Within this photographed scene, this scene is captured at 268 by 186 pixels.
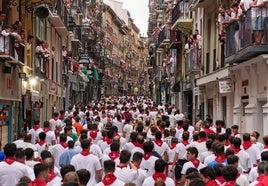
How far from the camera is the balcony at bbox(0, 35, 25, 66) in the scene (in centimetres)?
2039

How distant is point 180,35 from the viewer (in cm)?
4331

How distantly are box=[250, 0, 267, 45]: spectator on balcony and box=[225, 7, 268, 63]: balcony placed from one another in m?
0.03

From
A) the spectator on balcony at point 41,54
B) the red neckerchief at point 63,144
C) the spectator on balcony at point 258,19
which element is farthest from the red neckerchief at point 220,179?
the spectator on balcony at point 41,54

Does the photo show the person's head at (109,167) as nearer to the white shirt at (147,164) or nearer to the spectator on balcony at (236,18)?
the white shirt at (147,164)

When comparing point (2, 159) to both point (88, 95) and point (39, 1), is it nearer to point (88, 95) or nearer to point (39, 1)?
point (39, 1)

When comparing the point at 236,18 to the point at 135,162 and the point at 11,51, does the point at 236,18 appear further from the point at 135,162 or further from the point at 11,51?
the point at 135,162

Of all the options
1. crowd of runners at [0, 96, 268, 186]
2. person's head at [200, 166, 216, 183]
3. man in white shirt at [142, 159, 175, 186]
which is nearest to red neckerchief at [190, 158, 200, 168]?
crowd of runners at [0, 96, 268, 186]

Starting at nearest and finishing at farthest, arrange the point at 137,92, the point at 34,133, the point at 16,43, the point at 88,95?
the point at 34,133
the point at 16,43
the point at 88,95
the point at 137,92

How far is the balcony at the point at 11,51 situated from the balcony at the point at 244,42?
703 centimetres

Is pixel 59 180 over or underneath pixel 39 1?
underneath

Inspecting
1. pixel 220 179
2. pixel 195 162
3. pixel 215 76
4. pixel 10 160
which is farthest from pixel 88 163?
pixel 215 76

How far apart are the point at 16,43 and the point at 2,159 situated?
11921 millimetres

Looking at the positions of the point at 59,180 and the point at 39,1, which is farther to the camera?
the point at 39,1

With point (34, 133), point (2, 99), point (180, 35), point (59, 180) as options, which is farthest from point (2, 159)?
point (180, 35)
